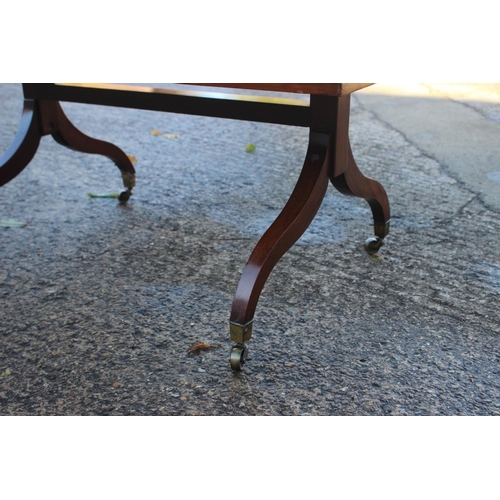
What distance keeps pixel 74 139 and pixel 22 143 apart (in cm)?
18

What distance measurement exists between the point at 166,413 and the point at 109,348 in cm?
28

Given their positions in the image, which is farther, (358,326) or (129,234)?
(129,234)

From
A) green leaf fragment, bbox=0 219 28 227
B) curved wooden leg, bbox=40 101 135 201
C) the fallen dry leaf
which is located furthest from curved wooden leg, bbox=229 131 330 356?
green leaf fragment, bbox=0 219 28 227

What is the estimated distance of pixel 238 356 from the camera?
4.30ft

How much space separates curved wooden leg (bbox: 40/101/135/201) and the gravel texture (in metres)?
0.10

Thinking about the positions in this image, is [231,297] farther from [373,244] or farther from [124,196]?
[124,196]

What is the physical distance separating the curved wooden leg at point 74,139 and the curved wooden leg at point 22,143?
0.03 meters

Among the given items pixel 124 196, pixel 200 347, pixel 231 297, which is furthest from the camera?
pixel 124 196

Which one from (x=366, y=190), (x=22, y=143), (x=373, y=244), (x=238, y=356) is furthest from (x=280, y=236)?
(x=22, y=143)

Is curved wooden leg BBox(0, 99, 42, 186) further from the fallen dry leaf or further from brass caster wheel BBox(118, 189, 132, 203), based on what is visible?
the fallen dry leaf

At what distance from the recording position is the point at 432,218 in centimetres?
209
